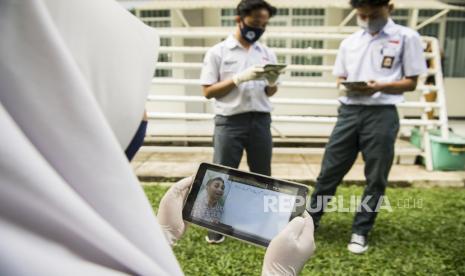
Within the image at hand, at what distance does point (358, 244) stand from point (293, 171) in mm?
1743

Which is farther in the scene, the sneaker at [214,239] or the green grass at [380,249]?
the sneaker at [214,239]

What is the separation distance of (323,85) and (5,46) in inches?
163

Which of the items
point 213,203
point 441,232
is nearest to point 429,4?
point 441,232

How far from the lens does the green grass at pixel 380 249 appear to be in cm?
231

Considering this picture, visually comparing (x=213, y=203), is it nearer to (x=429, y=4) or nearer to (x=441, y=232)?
(x=441, y=232)

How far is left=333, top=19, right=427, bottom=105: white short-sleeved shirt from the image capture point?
2.34 meters

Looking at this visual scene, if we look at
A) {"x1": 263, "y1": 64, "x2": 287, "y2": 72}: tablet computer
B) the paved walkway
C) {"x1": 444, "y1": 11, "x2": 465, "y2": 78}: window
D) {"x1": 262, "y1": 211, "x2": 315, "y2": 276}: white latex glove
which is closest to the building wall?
{"x1": 444, "y1": 11, "x2": 465, "y2": 78}: window

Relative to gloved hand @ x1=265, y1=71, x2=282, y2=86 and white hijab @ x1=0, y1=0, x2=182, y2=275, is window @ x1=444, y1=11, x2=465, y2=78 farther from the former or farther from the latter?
white hijab @ x1=0, y1=0, x2=182, y2=275

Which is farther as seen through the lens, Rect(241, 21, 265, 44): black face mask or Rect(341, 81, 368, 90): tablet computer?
Rect(241, 21, 265, 44): black face mask

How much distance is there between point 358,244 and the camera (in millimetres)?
2510

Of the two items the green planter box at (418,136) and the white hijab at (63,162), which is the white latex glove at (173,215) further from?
the green planter box at (418,136)

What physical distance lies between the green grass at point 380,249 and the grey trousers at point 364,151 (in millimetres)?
200

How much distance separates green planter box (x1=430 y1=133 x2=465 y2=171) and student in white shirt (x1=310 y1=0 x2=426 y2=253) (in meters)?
2.06

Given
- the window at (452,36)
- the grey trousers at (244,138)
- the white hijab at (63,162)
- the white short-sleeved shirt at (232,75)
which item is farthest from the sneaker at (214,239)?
the window at (452,36)
